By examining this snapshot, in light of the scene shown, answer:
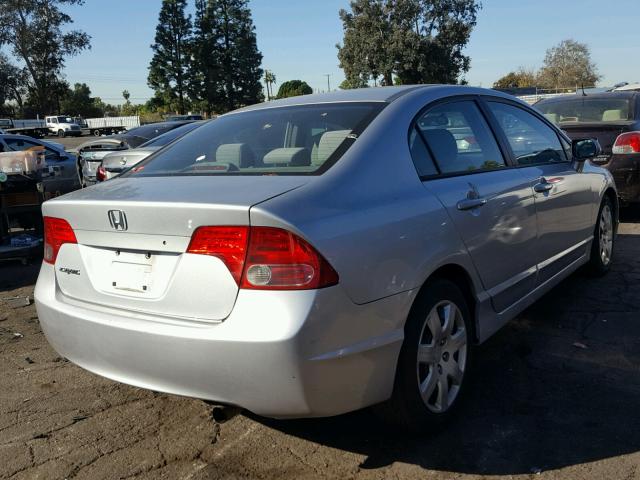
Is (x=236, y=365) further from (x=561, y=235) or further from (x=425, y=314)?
(x=561, y=235)

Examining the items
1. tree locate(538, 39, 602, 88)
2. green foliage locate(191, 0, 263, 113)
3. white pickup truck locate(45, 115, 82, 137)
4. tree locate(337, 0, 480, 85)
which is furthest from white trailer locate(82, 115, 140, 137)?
tree locate(538, 39, 602, 88)

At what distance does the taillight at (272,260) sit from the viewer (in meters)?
2.31

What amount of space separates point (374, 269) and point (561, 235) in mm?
2309

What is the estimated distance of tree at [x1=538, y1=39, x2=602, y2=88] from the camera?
7512cm

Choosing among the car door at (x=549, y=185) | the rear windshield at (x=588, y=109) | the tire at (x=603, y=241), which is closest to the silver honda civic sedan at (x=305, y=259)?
the car door at (x=549, y=185)

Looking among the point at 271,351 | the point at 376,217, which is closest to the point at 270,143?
the point at 376,217

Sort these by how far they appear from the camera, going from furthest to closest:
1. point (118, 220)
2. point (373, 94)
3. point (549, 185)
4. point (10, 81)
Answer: point (10, 81)
point (549, 185)
point (373, 94)
point (118, 220)

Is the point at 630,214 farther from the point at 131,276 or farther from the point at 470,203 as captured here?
the point at 131,276

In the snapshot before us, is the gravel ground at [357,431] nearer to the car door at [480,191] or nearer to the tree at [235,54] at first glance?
the car door at [480,191]

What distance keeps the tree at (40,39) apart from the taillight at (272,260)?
215ft

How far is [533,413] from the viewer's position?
3.18 m

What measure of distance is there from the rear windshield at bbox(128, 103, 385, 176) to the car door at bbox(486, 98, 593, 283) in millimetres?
1242

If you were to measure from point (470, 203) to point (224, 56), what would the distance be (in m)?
72.5

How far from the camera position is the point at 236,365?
234cm
